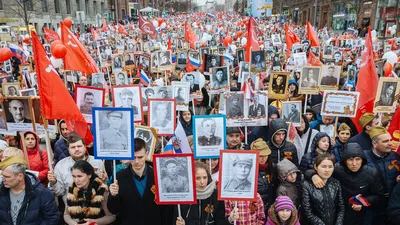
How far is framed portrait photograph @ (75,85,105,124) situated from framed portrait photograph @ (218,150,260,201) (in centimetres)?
250

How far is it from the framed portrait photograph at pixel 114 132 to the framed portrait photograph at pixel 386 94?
4004mm

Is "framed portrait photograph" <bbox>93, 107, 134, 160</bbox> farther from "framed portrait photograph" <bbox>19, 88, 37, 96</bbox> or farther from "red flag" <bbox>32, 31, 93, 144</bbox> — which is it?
"framed portrait photograph" <bbox>19, 88, 37, 96</bbox>

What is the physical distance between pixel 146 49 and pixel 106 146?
1329cm

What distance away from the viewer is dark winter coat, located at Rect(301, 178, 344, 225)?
362 cm

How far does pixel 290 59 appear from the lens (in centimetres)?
1127

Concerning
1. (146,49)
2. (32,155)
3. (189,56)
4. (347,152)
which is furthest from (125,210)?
(146,49)

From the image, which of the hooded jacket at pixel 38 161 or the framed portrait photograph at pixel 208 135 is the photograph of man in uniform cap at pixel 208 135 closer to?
the framed portrait photograph at pixel 208 135

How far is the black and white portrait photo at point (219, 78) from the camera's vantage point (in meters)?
7.08

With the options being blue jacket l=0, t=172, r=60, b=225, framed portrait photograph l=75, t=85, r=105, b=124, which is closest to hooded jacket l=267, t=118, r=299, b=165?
framed portrait photograph l=75, t=85, r=105, b=124

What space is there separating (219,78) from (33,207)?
4553 mm

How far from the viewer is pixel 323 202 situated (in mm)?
3615

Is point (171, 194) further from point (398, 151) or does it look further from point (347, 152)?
point (398, 151)

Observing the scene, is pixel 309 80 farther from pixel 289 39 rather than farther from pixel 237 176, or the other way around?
pixel 289 39

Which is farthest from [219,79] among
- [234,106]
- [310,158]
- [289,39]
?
[289,39]
